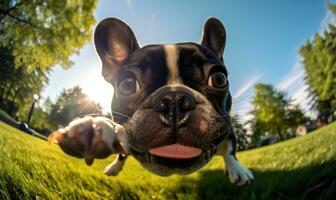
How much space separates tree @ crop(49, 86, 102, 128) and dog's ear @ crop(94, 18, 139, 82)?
0.30m

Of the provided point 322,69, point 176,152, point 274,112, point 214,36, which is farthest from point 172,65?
point 274,112

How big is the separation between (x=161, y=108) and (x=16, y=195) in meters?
0.86

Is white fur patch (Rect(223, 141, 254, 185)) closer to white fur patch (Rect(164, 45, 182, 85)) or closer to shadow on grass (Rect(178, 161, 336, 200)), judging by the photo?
shadow on grass (Rect(178, 161, 336, 200))

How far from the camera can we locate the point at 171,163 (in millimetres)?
1913

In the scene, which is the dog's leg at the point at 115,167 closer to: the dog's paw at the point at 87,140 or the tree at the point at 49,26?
the dog's paw at the point at 87,140

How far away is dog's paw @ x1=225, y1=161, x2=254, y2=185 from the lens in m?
2.89

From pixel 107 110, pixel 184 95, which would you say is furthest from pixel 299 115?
pixel 184 95

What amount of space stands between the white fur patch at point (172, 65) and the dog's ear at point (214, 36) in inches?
21.4

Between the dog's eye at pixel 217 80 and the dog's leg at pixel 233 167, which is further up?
the dog's eye at pixel 217 80

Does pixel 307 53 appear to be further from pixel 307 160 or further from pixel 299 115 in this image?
pixel 307 160

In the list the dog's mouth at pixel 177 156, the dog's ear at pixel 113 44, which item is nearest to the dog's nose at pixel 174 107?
the dog's mouth at pixel 177 156

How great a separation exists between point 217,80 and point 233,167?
1.10 m

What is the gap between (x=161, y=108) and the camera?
182 cm

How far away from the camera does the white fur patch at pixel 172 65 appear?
220cm
